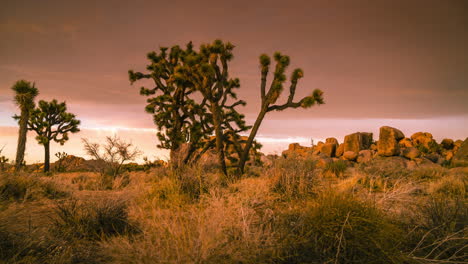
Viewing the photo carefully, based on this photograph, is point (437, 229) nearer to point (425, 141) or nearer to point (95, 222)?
point (95, 222)

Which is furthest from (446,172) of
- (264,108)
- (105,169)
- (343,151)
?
(343,151)

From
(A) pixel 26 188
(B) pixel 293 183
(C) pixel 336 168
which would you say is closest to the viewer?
(B) pixel 293 183

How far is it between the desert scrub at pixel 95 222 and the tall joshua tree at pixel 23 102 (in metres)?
17.2

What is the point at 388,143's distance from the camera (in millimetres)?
28172

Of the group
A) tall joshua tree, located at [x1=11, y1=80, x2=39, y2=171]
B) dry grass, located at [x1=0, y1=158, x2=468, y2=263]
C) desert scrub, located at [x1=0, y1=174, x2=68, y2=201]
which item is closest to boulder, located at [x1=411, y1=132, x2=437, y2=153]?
dry grass, located at [x1=0, y1=158, x2=468, y2=263]

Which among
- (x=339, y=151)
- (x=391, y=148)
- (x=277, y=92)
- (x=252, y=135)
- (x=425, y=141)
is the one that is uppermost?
(x=277, y=92)

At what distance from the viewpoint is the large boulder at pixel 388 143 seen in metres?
27.8

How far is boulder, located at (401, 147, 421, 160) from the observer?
89.8 ft

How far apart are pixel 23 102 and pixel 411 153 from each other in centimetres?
3682

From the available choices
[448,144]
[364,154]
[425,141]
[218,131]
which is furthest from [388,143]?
[218,131]

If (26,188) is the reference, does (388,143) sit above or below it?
above

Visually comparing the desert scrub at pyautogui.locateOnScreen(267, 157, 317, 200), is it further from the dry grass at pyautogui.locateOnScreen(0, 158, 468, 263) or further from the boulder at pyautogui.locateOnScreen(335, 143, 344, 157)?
the boulder at pyautogui.locateOnScreen(335, 143, 344, 157)

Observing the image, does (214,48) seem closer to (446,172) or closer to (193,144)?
(193,144)

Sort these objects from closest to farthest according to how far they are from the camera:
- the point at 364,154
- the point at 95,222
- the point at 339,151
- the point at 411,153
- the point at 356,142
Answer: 1. the point at 95,222
2. the point at 411,153
3. the point at 364,154
4. the point at 356,142
5. the point at 339,151
